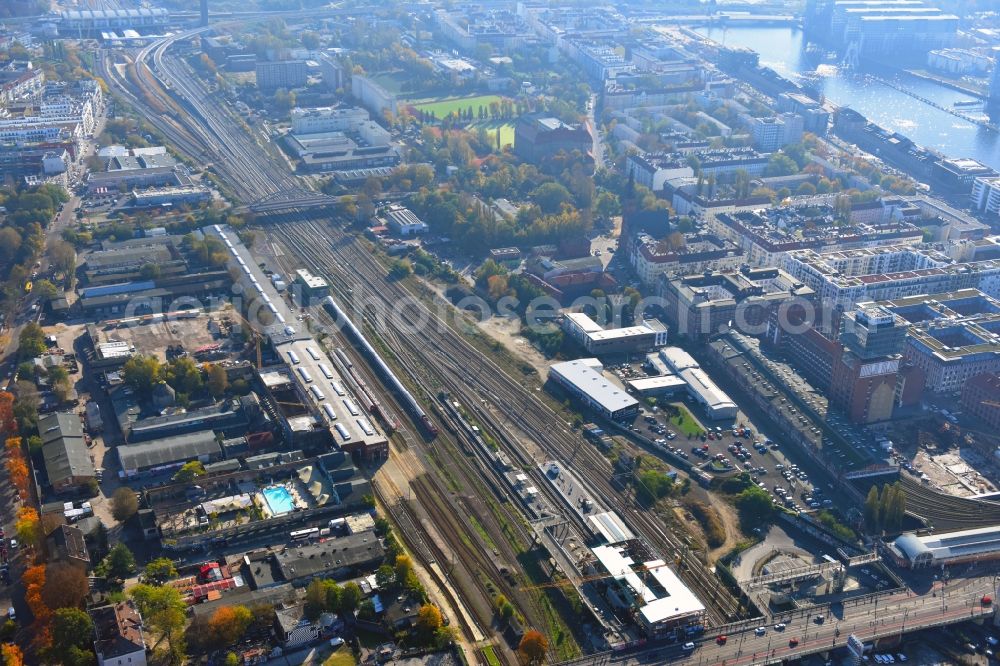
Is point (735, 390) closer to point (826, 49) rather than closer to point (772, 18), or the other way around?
point (826, 49)

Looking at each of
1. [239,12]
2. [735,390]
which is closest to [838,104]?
[735,390]

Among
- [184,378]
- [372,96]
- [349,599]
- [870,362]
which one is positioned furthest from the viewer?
[372,96]

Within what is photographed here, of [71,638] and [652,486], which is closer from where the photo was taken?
[71,638]

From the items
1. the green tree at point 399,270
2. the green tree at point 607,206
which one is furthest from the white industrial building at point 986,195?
the green tree at point 399,270

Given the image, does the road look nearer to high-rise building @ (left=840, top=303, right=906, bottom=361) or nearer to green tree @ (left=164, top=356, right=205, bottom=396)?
high-rise building @ (left=840, top=303, right=906, bottom=361)

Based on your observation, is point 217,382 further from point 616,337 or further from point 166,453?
point 616,337

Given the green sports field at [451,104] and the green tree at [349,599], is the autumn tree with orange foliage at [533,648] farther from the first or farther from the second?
the green sports field at [451,104]

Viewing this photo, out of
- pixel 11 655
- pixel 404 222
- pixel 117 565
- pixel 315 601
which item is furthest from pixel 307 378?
pixel 404 222
